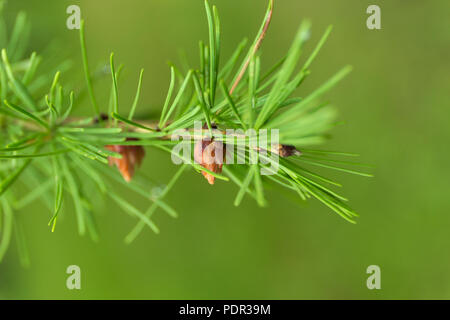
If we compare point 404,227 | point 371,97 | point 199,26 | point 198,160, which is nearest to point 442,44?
point 371,97

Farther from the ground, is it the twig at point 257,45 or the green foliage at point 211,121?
the twig at point 257,45

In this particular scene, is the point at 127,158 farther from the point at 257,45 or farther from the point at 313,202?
the point at 313,202

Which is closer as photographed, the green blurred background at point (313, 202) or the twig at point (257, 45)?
the twig at point (257, 45)

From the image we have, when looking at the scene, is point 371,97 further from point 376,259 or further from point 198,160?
point 198,160

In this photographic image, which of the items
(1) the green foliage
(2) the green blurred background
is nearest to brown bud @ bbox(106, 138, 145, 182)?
(1) the green foliage

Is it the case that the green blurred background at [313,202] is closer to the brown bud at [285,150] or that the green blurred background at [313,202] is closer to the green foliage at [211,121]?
the green foliage at [211,121]

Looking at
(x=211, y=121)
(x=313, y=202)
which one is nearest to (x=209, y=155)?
(x=211, y=121)

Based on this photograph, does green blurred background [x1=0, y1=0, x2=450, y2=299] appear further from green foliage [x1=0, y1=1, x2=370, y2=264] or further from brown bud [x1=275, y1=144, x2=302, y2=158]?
brown bud [x1=275, y1=144, x2=302, y2=158]

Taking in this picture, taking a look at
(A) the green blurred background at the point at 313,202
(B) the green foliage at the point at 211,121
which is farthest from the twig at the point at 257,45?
(A) the green blurred background at the point at 313,202
